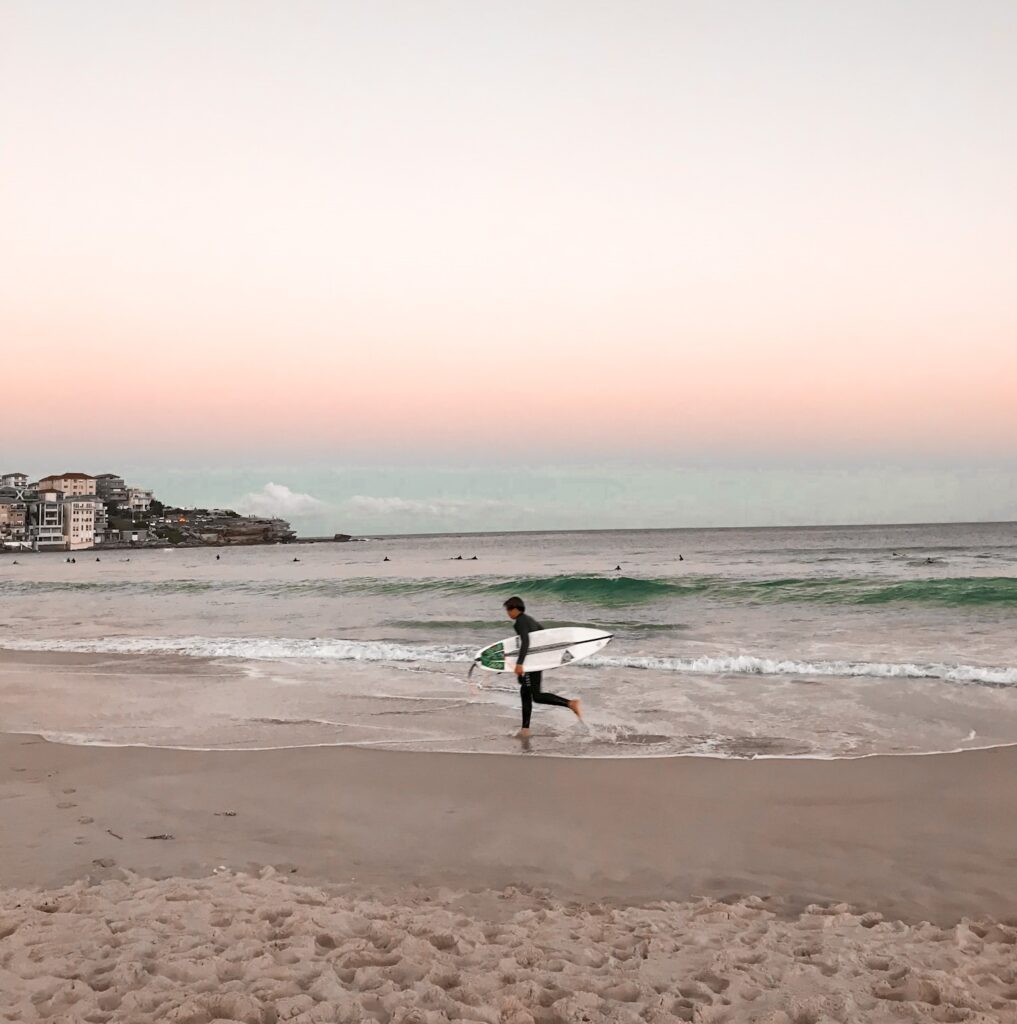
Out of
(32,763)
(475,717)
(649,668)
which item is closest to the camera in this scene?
(32,763)

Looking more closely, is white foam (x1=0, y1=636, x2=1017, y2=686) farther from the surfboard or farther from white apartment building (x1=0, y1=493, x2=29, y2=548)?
white apartment building (x1=0, y1=493, x2=29, y2=548)

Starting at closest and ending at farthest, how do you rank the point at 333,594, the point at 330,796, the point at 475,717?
the point at 330,796, the point at 475,717, the point at 333,594

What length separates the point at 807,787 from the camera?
7691mm

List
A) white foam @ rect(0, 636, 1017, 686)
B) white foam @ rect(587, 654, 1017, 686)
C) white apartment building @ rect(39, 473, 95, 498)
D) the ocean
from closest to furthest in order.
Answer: the ocean → white foam @ rect(587, 654, 1017, 686) → white foam @ rect(0, 636, 1017, 686) → white apartment building @ rect(39, 473, 95, 498)

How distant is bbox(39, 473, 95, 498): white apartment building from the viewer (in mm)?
147375

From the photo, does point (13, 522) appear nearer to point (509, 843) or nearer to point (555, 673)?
point (555, 673)

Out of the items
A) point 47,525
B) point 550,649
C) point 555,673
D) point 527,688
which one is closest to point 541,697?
point 527,688

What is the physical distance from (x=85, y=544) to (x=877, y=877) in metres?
138

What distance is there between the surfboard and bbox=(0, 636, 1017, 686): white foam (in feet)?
10.1

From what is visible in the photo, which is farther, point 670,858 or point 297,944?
point 670,858

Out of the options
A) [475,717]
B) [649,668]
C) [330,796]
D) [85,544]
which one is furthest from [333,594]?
[85,544]

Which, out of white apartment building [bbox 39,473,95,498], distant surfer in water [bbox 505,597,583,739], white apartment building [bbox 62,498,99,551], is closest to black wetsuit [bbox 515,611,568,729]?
distant surfer in water [bbox 505,597,583,739]

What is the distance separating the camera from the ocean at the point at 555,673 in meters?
10.1

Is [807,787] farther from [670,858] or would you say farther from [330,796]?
[330,796]
